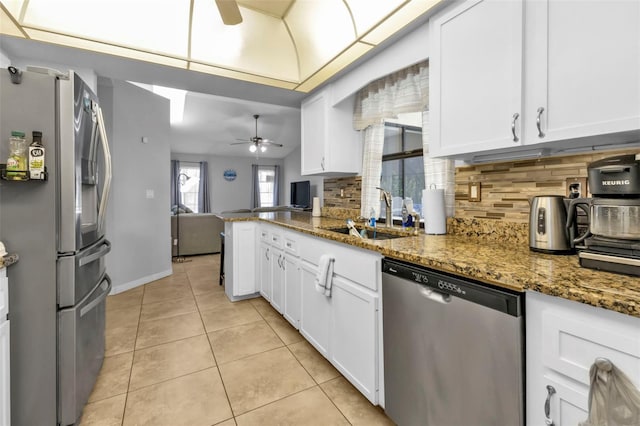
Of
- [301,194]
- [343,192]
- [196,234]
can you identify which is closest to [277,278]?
[343,192]

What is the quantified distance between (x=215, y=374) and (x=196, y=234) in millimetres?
4085

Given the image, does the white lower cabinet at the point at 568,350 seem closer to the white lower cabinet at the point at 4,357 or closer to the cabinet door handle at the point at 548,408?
the cabinet door handle at the point at 548,408

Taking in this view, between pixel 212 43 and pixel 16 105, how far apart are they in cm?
158

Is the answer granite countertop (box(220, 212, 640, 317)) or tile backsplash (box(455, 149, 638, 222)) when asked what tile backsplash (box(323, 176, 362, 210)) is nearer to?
tile backsplash (box(455, 149, 638, 222))

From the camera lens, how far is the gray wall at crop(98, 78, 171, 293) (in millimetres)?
3484

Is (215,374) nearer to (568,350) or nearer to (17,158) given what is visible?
(17,158)

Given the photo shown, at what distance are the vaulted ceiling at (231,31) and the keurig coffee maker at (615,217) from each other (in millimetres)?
1261

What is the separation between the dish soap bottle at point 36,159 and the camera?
4.29ft

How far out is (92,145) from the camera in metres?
1.65

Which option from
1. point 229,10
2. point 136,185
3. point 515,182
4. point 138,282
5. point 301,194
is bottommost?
point 138,282

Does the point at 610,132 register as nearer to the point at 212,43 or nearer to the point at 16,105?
the point at 16,105

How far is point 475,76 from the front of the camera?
1437 mm

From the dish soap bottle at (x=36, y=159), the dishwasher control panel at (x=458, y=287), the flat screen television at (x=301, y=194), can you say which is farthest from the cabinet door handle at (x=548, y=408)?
the flat screen television at (x=301, y=194)

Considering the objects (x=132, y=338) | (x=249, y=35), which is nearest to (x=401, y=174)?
(x=249, y=35)
